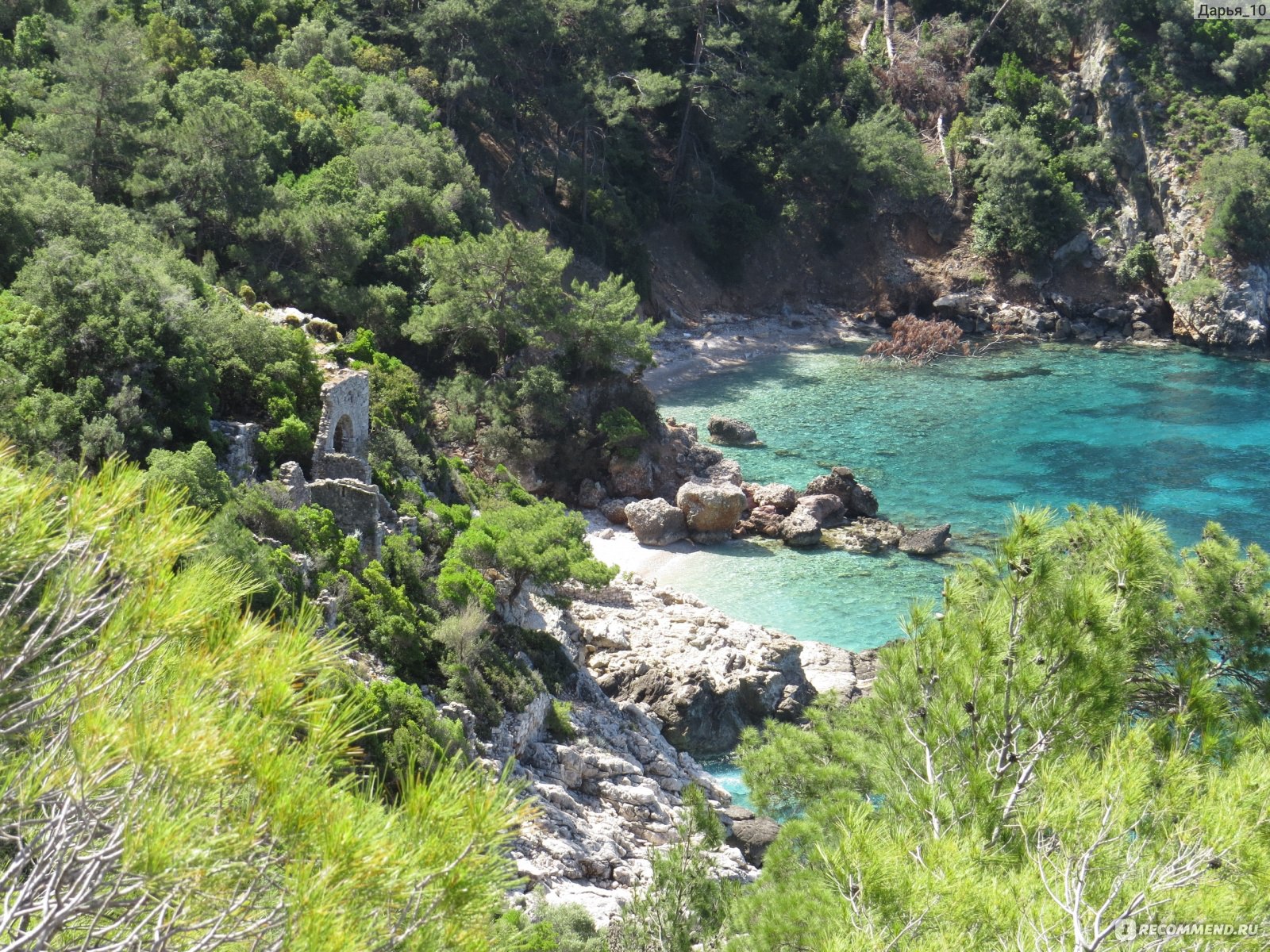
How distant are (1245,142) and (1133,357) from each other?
501 inches

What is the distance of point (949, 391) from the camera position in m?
47.0

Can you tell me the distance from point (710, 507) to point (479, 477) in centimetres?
659

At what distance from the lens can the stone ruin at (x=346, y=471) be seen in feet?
→ 66.9

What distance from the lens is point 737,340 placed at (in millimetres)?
51281

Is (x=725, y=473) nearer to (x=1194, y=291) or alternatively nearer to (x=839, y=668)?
(x=839, y=668)

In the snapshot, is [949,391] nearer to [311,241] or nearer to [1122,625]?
[311,241]

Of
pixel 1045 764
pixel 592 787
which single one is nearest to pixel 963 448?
pixel 592 787

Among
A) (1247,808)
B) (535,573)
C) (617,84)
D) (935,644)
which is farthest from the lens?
(617,84)

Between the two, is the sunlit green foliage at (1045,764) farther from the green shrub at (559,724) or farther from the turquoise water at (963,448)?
the turquoise water at (963,448)

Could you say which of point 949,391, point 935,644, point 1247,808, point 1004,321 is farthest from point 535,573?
point 1004,321

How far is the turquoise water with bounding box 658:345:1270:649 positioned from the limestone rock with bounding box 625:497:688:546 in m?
1.26

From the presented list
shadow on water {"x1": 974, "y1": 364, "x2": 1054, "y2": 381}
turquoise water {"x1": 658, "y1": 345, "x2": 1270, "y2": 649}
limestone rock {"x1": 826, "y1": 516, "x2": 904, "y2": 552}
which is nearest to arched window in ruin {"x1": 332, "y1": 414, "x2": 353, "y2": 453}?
turquoise water {"x1": 658, "y1": 345, "x2": 1270, "y2": 649}

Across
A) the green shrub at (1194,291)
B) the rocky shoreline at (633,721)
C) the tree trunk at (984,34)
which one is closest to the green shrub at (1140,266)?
the green shrub at (1194,291)

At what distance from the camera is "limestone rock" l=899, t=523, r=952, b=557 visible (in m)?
31.1
